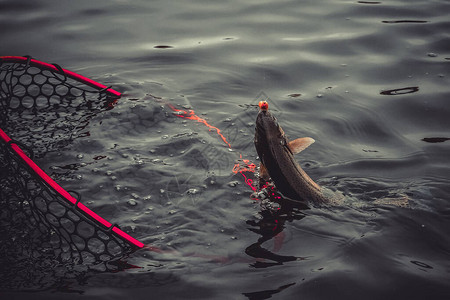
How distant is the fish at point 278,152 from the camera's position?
4.47m

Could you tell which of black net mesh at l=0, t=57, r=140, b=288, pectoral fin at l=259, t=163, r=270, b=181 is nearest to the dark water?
black net mesh at l=0, t=57, r=140, b=288

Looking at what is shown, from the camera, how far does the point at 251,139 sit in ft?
19.5

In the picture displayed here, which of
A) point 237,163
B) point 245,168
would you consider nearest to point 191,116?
point 237,163

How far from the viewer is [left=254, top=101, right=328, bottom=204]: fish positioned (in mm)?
4473

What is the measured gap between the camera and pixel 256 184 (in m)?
5.12

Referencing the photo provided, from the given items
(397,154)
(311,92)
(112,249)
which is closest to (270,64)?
(311,92)

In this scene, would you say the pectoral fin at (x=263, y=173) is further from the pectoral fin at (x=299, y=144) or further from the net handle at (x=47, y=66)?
the net handle at (x=47, y=66)

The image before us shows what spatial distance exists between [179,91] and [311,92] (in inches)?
75.1

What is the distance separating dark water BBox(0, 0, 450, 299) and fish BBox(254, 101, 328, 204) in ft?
1.11

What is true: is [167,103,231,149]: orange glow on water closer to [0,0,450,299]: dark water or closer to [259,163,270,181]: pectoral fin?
[0,0,450,299]: dark water

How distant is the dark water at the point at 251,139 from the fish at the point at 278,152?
13.3 inches

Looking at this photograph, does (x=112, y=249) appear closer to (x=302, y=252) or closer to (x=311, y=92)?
(x=302, y=252)

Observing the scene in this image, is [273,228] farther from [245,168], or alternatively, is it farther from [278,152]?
[245,168]

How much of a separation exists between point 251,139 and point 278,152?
1.47 meters
